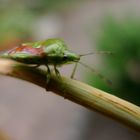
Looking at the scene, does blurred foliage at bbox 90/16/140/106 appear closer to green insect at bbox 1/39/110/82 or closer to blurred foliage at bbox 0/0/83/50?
blurred foliage at bbox 0/0/83/50

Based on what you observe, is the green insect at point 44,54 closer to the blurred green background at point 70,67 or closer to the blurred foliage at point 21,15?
the blurred green background at point 70,67

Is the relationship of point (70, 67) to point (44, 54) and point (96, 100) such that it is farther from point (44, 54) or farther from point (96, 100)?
point (96, 100)

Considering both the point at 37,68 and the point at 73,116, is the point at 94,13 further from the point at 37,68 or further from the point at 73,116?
the point at 37,68

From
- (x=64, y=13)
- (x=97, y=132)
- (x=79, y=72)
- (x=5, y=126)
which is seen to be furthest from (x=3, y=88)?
(x=64, y=13)

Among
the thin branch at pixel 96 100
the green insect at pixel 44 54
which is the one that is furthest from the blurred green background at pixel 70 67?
the thin branch at pixel 96 100

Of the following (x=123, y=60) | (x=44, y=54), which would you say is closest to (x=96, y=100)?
(x=44, y=54)

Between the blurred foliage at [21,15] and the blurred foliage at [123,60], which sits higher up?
the blurred foliage at [123,60]

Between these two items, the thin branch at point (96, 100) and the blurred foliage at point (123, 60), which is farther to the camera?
the blurred foliage at point (123, 60)

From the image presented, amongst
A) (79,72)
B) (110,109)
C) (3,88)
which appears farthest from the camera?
(3,88)
